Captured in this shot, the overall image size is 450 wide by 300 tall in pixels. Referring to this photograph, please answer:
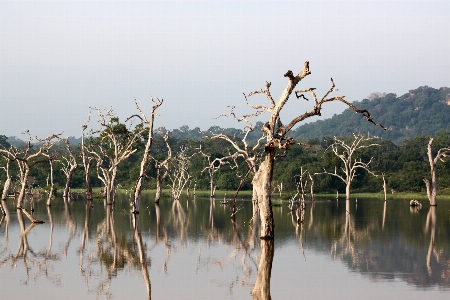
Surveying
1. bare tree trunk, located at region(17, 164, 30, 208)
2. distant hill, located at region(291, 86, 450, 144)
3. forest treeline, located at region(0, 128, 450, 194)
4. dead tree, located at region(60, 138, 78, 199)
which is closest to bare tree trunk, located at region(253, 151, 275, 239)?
bare tree trunk, located at region(17, 164, 30, 208)

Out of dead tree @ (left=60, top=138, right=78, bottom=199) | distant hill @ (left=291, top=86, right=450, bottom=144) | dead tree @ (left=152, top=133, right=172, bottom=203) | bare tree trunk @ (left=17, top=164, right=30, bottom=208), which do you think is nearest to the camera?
bare tree trunk @ (left=17, top=164, right=30, bottom=208)

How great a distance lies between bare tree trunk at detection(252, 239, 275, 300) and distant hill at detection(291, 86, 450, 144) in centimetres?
13692

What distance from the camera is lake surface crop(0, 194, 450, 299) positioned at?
17.0m

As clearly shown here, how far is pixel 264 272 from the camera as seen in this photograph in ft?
64.3

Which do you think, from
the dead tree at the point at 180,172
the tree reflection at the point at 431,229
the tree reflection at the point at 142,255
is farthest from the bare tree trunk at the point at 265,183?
the dead tree at the point at 180,172

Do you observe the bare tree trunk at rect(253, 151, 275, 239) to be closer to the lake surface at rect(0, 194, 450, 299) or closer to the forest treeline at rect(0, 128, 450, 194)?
the lake surface at rect(0, 194, 450, 299)

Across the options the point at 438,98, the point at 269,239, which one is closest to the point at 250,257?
the point at 269,239

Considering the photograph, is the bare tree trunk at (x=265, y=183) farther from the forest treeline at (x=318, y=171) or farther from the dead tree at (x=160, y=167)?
the forest treeline at (x=318, y=171)

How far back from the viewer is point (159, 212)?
43.5m

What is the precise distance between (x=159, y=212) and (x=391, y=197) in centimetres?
3039

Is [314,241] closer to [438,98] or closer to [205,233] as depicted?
[205,233]

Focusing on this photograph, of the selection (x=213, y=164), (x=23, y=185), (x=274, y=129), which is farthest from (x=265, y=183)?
(x=213, y=164)

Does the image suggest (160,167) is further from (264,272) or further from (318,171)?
(318,171)

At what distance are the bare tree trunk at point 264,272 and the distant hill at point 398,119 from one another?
137m
